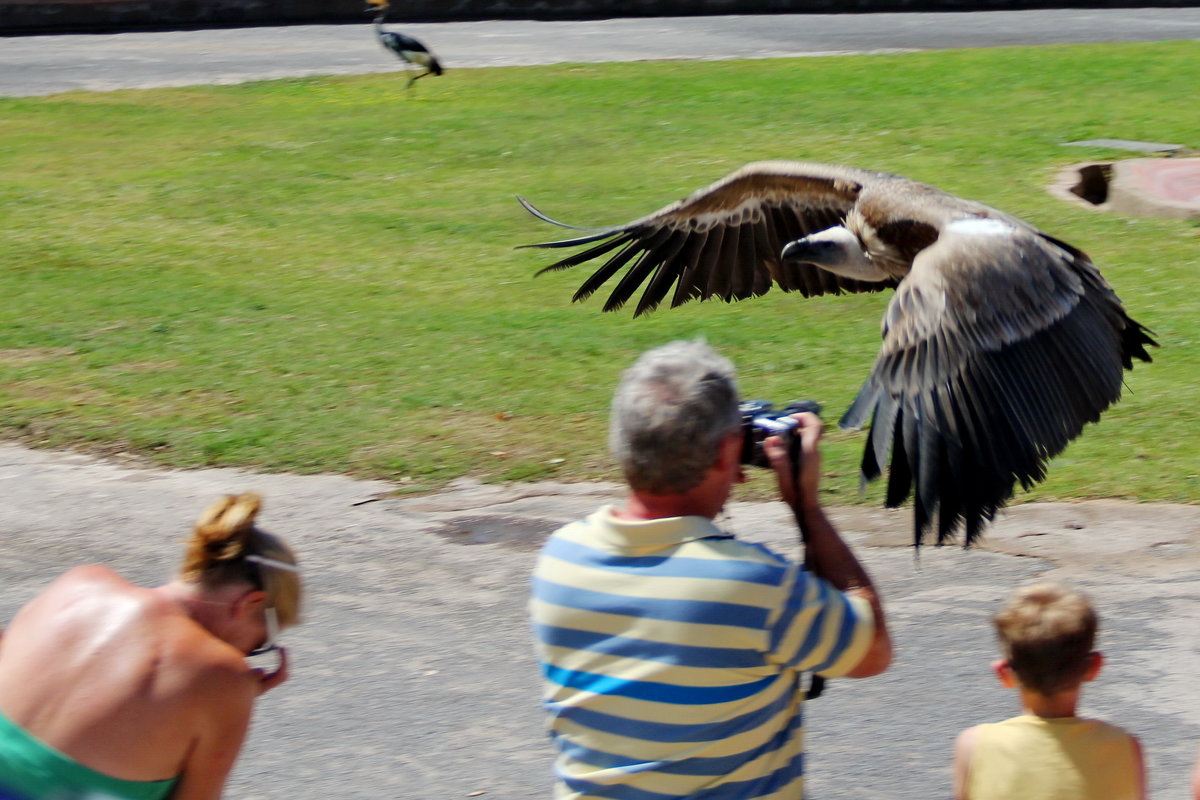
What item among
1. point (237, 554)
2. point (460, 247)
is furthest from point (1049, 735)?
point (460, 247)

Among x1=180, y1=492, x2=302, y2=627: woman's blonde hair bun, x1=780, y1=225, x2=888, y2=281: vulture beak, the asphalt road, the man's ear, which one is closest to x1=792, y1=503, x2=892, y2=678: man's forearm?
the man's ear

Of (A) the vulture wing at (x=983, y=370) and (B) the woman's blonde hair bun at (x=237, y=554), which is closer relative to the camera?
(B) the woman's blonde hair bun at (x=237, y=554)

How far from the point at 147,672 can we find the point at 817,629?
1.29m

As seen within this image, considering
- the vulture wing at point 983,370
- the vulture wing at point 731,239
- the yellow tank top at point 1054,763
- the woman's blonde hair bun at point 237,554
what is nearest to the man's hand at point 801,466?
the yellow tank top at point 1054,763

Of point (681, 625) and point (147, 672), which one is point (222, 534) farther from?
point (681, 625)

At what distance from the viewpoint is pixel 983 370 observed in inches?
182

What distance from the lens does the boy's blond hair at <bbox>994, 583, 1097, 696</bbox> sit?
292 centimetres

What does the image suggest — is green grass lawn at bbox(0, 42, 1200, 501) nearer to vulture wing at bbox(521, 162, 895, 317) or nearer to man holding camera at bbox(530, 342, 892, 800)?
vulture wing at bbox(521, 162, 895, 317)

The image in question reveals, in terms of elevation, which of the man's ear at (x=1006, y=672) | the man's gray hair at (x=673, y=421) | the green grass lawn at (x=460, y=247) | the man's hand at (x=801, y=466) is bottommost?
the green grass lawn at (x=460, y=247)

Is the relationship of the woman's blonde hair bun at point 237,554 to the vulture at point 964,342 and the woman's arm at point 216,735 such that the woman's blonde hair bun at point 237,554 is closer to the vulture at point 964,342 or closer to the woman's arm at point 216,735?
the woman's arm at point 216,735

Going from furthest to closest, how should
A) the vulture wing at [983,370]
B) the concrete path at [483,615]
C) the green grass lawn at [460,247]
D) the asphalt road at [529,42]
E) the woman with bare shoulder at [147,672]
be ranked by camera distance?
the asphalt road at [529,42]
the green grass lawn at [460,247]
the concrete path at [483,615]
the vulture wing at [983,370]
the woman with bare shoulder at [147,672]

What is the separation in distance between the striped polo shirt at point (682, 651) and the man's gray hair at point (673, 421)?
89mm

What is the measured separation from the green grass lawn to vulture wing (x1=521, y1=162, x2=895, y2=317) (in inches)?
30.8

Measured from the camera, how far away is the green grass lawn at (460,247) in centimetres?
766
